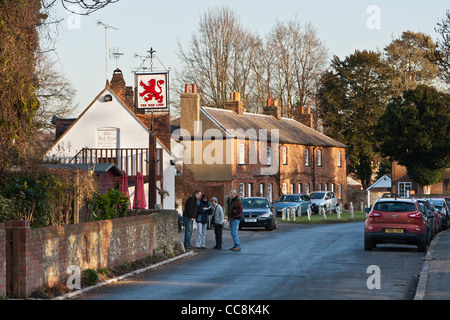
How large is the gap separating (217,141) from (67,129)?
13.4m

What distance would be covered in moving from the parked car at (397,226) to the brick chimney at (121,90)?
24922mm

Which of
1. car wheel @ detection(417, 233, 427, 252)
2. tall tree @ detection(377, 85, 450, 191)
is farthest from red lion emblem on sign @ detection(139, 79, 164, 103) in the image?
tall tree @ detection(377, 85, 450, 191)

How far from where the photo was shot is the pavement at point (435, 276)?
13094 mm

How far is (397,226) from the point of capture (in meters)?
23.3

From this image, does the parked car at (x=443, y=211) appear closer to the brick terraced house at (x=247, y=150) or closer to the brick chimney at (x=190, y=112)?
the brick terraced house at (x=247, y=150)

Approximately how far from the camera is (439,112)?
209ft

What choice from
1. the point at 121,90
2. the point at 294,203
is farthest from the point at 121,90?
the point at 294,203

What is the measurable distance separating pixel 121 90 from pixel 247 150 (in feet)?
50.2

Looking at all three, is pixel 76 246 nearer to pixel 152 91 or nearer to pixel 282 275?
pixel 282 275

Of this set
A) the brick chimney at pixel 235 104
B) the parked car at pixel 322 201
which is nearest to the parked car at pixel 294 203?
the parked car at pixel 322 201

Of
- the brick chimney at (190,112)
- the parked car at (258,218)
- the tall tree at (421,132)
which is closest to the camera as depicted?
the parked car at (258,218)

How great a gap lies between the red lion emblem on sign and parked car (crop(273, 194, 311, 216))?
20.7 metres

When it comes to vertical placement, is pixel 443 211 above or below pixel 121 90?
below

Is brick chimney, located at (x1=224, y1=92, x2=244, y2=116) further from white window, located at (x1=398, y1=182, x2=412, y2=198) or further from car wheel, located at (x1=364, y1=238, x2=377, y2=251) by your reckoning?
car wheel, located at (x1=364, y1=238, x2=377, y2=251)
